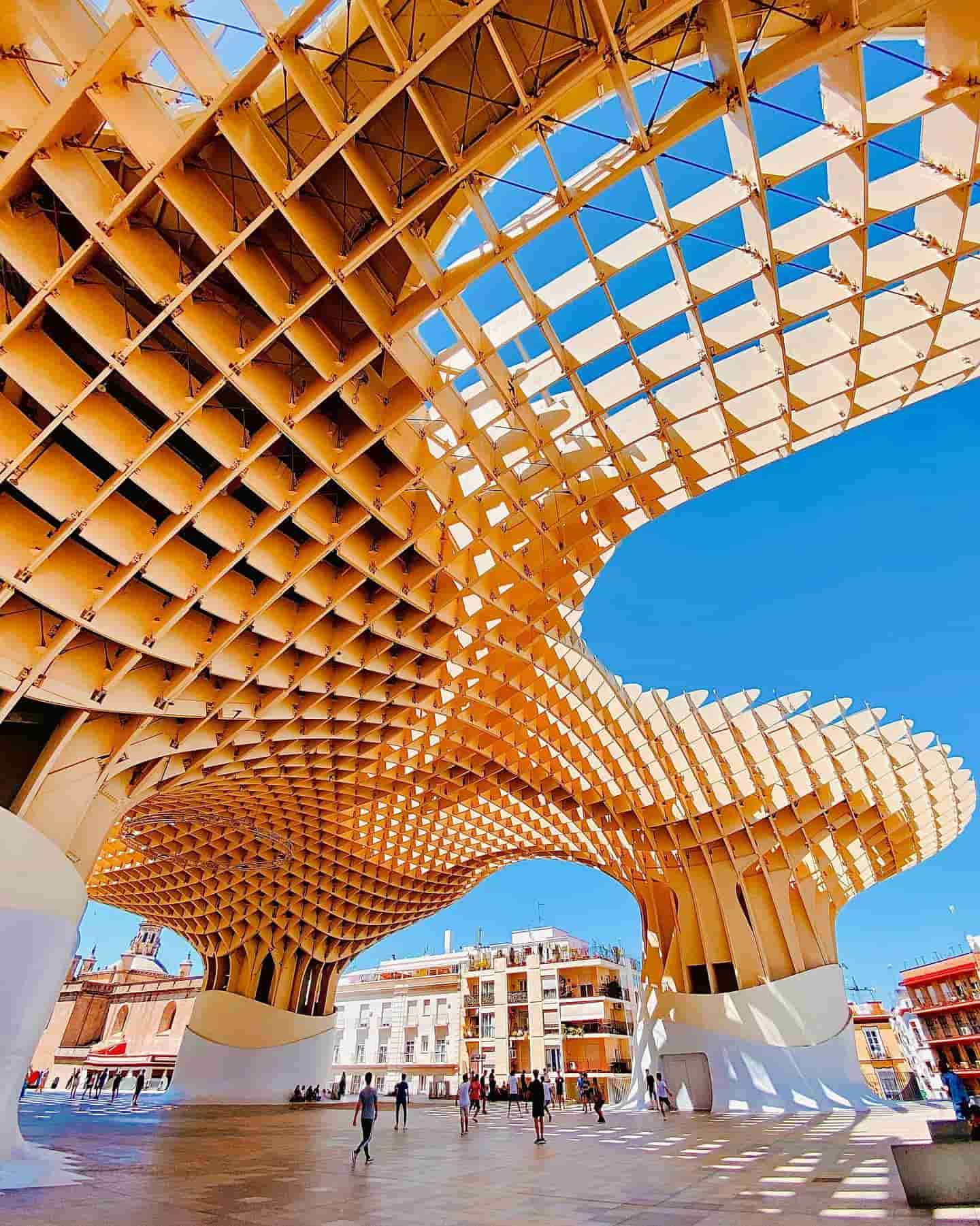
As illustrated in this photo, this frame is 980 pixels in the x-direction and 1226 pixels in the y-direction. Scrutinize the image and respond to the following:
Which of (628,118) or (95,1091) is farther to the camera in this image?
(95,1091)

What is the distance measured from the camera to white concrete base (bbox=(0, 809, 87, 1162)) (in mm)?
13445

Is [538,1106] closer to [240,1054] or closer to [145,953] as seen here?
[240,1054]

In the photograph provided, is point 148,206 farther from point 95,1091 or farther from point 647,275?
point 95,1091

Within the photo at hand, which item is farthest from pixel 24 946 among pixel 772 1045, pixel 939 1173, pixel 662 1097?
pixel 772 1045

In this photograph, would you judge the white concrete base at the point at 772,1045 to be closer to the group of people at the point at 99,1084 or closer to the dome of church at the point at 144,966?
the group of people at the point at 99,1084

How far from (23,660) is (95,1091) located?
49.5 metres

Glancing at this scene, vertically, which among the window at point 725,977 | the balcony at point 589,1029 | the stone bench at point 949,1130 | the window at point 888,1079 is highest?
the balcony at point 589,1029

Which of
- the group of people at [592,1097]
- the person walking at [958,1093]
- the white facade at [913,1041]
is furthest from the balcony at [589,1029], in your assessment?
the person walking at [958,1093]

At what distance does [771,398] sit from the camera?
15875 millimetres

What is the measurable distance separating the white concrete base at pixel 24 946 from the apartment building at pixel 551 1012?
5832 centimetres

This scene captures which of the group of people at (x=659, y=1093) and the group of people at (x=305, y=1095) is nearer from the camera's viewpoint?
the group of people at (x=659, y=1093)

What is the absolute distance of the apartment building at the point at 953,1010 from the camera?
212 feet

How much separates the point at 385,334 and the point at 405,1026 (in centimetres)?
8621

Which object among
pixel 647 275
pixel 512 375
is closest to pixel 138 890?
pixel 512 375
